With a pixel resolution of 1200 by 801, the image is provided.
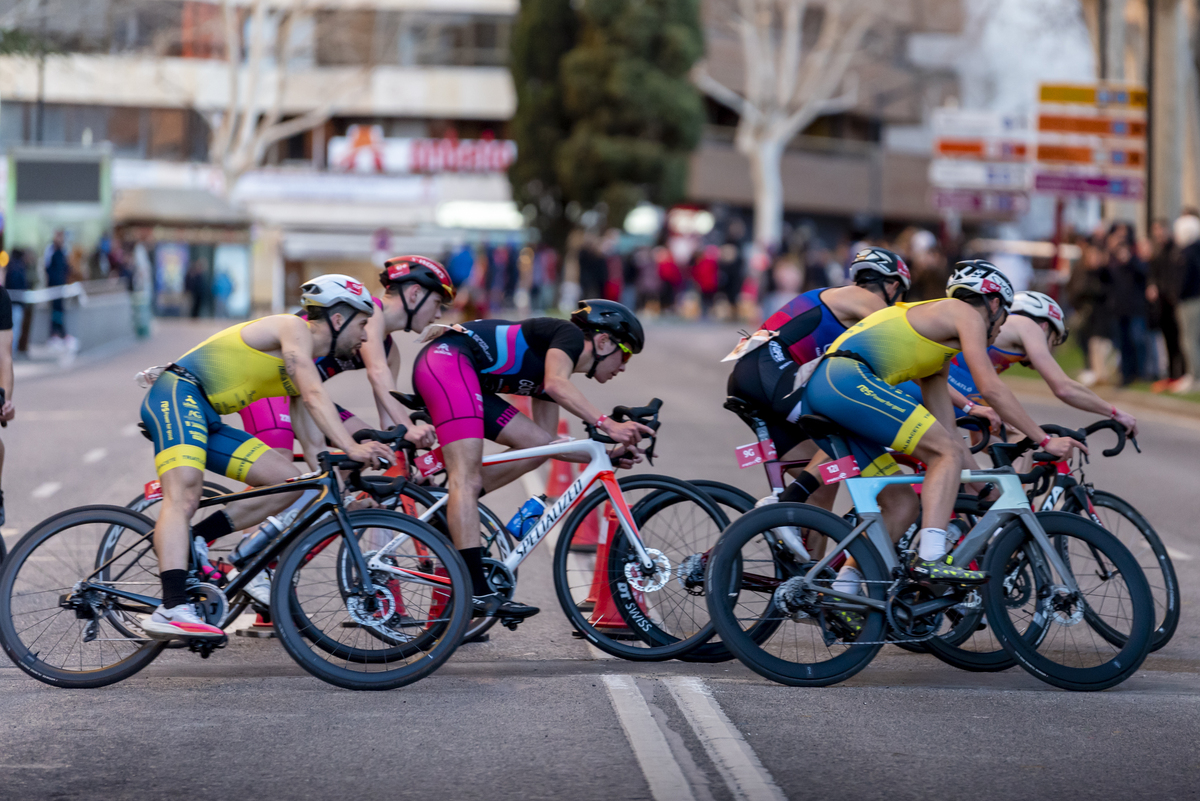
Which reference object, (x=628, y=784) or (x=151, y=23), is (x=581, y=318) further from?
(x=151, y=23)

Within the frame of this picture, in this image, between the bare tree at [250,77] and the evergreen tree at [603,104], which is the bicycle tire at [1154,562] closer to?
the evergreen tree at [603,104]

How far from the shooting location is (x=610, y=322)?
729 cm

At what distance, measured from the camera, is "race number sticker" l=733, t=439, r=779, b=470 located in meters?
7.59

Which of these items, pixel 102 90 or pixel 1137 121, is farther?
pixel 102 90

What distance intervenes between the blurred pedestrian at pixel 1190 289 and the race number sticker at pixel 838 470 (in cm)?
1366

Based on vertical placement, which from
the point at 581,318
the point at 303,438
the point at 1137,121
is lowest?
the point at 303,438

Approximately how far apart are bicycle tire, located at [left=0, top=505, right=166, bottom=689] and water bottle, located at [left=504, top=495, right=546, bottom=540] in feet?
5.07

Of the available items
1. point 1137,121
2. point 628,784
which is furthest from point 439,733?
point 1137,121

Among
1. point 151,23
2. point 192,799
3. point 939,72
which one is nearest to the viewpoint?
point 192,799

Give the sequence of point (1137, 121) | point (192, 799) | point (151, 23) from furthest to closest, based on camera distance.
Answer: point (151, 23) → point (1137, 121) → point (192, 799)

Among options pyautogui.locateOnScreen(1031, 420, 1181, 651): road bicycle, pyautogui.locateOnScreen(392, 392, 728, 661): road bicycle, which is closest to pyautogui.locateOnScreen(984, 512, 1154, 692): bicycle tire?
pyautogui.locateOnScreen(1031, 420, 1181, 651): road bicycle

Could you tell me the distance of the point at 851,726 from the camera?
614 cm

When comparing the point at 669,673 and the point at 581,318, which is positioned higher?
the point at 581,318

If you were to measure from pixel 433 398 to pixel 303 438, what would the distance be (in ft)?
2.24
